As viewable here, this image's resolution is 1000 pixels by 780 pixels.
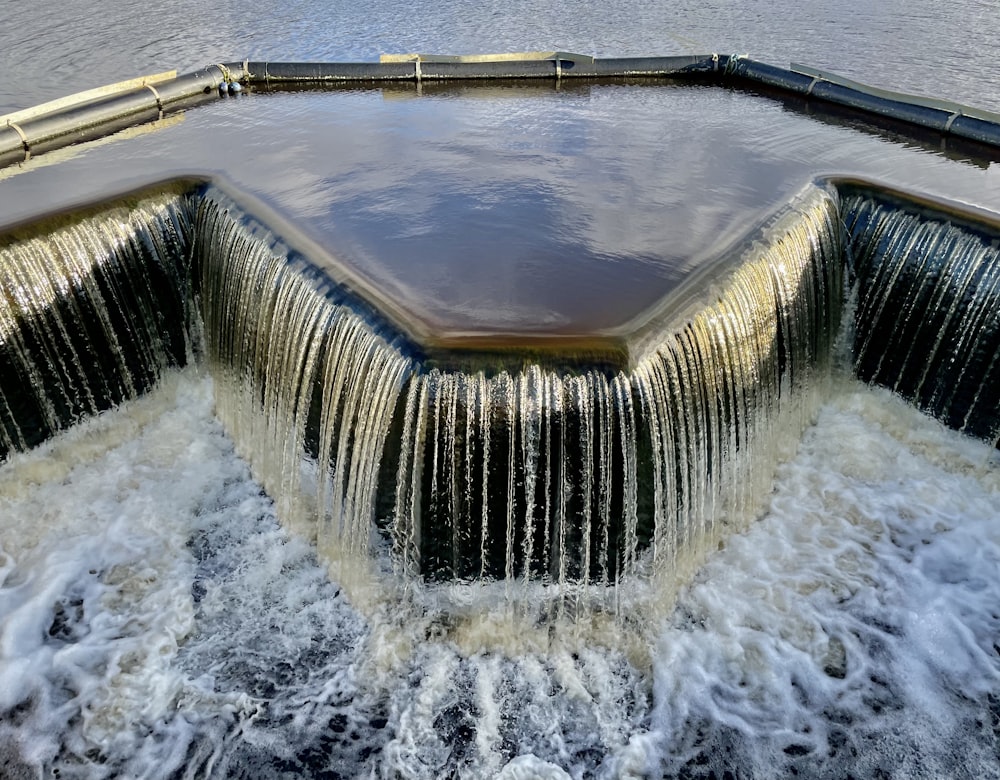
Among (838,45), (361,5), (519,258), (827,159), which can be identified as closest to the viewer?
(519,258)

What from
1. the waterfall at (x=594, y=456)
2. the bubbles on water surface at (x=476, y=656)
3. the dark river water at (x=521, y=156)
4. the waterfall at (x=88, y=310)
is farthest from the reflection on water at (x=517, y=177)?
the bubbles on water surface at (x=476, y=656)

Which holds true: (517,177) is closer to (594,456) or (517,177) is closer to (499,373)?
(499,373)

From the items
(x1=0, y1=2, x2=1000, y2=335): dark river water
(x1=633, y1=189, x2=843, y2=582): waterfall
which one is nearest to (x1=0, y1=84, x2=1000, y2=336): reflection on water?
(x1=0, y1=2, x2=1000, y2=335): dark river water

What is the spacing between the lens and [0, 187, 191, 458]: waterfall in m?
7.12

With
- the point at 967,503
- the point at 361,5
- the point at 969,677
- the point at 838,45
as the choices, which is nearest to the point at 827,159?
the point at 967,503

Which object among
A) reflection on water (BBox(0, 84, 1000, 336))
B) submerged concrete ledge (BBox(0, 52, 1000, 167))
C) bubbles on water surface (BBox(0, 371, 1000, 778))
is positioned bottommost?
bubbles on water surface (BBox(0, 371, 1000, 778))

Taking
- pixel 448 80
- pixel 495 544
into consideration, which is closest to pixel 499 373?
pixel 495 544

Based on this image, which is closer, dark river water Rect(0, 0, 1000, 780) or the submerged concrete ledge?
dark river water Rect(0, 0, 1000, 780)

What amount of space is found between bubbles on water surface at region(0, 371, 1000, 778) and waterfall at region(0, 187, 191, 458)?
23.2 inches

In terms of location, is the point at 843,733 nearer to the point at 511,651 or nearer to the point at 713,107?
the point at 511,651

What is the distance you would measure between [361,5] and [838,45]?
11638 millimetres

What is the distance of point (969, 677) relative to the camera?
5695mm

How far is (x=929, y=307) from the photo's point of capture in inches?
292

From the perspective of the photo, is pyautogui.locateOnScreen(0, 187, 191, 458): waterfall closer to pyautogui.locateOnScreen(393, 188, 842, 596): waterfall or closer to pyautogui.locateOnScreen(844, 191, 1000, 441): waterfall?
pyautogui.locateOnScreen(393, 188, 842, 596): waterfall
